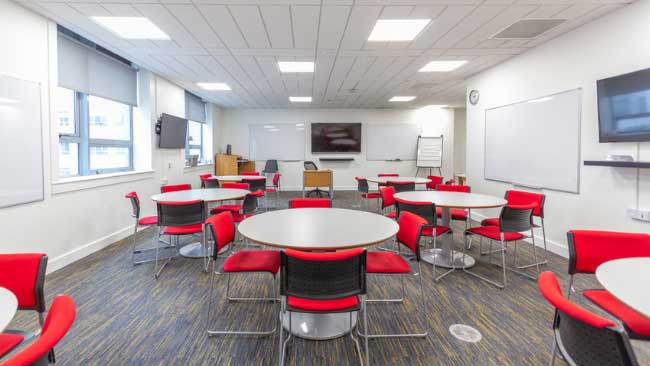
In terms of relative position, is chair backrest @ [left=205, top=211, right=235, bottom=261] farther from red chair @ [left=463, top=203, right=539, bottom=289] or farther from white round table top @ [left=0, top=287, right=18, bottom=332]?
red chair @ [left=463, top=203, right=539, bottom=289]

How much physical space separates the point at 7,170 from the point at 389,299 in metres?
3.94

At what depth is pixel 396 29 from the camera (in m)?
3.68

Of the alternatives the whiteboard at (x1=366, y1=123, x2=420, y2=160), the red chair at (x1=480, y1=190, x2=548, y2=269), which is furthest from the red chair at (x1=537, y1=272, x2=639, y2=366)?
the whiteboard at (x1=366, y1=123, x2=420, y2=160)

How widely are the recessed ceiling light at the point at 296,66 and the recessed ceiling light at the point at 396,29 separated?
1434 mm

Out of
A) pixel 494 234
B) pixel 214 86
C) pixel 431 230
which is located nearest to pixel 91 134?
pixel 214 86

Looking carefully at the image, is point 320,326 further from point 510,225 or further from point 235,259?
point 510,225

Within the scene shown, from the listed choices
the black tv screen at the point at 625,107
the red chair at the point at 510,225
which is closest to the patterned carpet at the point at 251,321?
the red chair at the point at 510,225

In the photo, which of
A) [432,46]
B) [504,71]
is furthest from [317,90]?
[504,71]

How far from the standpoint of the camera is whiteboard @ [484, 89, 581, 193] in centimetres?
380

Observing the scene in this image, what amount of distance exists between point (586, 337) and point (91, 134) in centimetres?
578

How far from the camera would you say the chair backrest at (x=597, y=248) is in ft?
6.09

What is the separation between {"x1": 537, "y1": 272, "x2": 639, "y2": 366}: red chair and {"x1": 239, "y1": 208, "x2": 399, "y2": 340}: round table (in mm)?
932

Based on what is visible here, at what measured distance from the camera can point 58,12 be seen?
10.5ft

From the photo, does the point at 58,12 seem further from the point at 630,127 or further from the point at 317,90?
the point at 630,127
